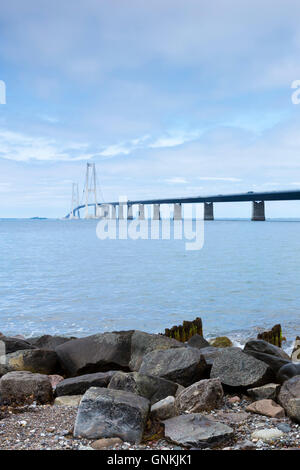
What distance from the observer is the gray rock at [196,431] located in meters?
3.92

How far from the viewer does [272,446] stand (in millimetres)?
3865

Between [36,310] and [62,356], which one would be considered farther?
[36,310]

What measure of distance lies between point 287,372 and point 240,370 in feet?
1.94

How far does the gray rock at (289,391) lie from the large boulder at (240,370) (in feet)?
1.58

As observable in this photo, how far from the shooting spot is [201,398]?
4.86 meters

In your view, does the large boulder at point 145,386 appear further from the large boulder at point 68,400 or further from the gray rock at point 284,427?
the gray rock at point 284,427

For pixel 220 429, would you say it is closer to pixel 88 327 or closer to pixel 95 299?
pixel 88 327

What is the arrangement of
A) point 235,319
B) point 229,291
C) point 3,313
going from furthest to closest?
point 229,291 → point 3,313 → point 235,319

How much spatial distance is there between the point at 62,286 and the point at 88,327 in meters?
9.96

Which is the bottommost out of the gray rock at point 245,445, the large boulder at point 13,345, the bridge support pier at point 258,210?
the large boulder at point 13,345

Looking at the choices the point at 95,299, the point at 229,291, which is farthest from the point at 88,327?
the point at 229,291

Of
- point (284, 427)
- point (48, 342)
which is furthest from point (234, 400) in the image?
point (48, 342)

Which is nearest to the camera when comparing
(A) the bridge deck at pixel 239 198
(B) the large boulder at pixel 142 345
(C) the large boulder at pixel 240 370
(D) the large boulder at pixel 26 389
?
(D) the large boulder at pixel 26 389

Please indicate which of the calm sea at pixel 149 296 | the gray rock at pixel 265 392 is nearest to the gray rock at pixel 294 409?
the gray rock at pixel 265 392
